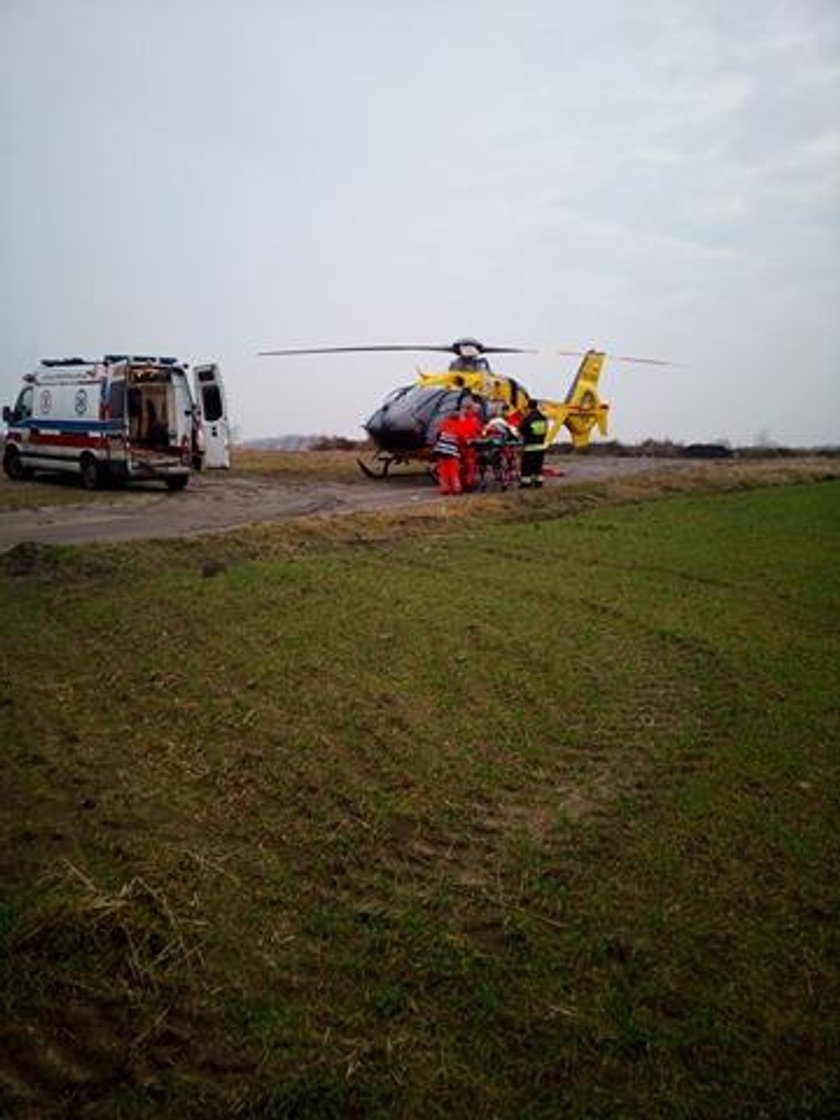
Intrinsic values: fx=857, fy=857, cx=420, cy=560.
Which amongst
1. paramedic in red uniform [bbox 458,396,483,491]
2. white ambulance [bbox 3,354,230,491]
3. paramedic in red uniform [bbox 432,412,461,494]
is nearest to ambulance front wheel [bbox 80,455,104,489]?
white ambulance [bbox 3,354,230,491]

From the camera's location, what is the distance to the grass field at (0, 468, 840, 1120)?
248cm

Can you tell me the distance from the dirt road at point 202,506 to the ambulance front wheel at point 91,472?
1.38 ft

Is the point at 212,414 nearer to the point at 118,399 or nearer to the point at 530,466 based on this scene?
the point at 118,399

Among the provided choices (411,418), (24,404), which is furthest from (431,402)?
(24,404)

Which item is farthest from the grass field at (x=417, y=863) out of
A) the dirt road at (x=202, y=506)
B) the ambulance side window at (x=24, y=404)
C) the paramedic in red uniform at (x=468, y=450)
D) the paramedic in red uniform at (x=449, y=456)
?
the ambulance side window at (x=24, y=404)

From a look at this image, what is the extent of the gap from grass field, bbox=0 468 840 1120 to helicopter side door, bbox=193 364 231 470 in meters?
11.0

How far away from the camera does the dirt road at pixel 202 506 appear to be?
39.5 feet

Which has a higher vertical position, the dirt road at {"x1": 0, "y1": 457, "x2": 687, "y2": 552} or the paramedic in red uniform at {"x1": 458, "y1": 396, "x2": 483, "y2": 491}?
the paramedic in red uniform at {"x1": 458, "y1": 396, "x2": 483, "y2": 491}

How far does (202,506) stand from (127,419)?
3.14 m

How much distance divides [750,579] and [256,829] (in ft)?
21.5

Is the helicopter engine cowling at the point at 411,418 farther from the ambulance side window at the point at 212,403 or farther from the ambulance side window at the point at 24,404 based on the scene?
the ambulance side window at the point at 24,404

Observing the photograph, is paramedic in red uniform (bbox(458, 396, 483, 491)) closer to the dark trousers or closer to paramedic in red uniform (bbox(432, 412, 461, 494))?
paramedic in red uniform (bbox(432, 412, 461, 494))

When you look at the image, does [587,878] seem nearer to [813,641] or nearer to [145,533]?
[813,641]

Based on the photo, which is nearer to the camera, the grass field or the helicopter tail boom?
the grass field
